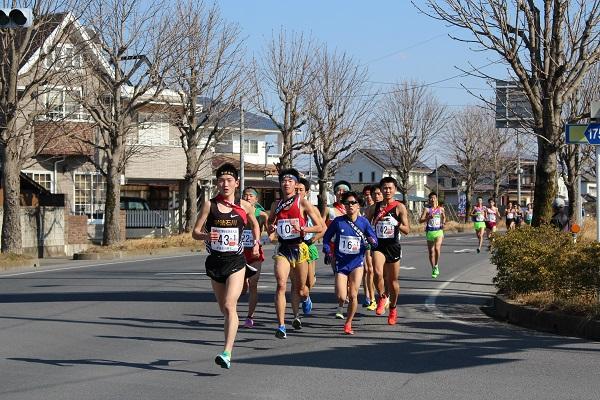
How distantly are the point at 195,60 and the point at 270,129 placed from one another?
1268 inches

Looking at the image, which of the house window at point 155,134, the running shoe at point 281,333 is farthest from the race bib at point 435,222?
the house window at point 155,134

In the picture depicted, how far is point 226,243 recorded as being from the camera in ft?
29.4

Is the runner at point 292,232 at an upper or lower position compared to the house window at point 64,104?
lower

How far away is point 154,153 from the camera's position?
1694 inches

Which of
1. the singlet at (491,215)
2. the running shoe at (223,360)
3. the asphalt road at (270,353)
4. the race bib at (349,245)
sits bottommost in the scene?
the asphalt road at (270,353)

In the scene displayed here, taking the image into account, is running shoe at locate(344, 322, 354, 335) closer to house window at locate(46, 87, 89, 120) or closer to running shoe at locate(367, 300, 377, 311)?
running shoe at locate(367, 300, 377, 311)

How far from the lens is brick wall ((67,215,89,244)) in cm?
3211

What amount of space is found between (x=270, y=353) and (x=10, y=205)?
18.8 m

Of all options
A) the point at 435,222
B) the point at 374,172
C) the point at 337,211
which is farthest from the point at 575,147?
the point at 374,172

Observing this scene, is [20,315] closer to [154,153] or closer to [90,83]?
[90,83]

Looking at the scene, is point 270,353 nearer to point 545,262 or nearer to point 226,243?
point 226,243

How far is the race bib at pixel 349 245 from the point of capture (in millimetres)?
11484

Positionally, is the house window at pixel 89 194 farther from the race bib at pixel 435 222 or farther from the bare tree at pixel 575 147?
the race bib at pixel 435 222

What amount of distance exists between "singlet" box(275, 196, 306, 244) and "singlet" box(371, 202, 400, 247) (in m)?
1.92
